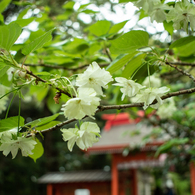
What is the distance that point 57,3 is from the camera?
24.2 feet

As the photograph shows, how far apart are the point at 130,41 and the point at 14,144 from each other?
0.51 metres

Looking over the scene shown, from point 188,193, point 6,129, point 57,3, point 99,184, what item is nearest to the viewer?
point 6,129

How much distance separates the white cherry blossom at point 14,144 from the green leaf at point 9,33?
27 centimetres

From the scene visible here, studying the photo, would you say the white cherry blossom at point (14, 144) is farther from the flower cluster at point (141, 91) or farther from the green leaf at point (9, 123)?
the flower cluster at point (141, 91)

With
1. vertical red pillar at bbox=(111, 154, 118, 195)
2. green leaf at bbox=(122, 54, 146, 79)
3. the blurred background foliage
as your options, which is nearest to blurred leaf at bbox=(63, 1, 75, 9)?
the blurred background foliage

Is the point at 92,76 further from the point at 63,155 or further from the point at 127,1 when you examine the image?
the point at 63,155

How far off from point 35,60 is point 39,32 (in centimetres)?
59

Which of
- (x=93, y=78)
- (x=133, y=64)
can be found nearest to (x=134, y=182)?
(x=133, y=64)

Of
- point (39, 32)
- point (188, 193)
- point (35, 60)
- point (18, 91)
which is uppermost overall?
point (39, 32)

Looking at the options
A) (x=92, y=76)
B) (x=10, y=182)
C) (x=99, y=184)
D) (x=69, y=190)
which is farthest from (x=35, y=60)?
(x=10, y=182)

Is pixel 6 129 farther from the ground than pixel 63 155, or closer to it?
farther from the ground

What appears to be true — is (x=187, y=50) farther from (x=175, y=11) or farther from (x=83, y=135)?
(x=83, y=135)

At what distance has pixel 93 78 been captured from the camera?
0.64 metres

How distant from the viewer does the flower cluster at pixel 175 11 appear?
2.38 ft
